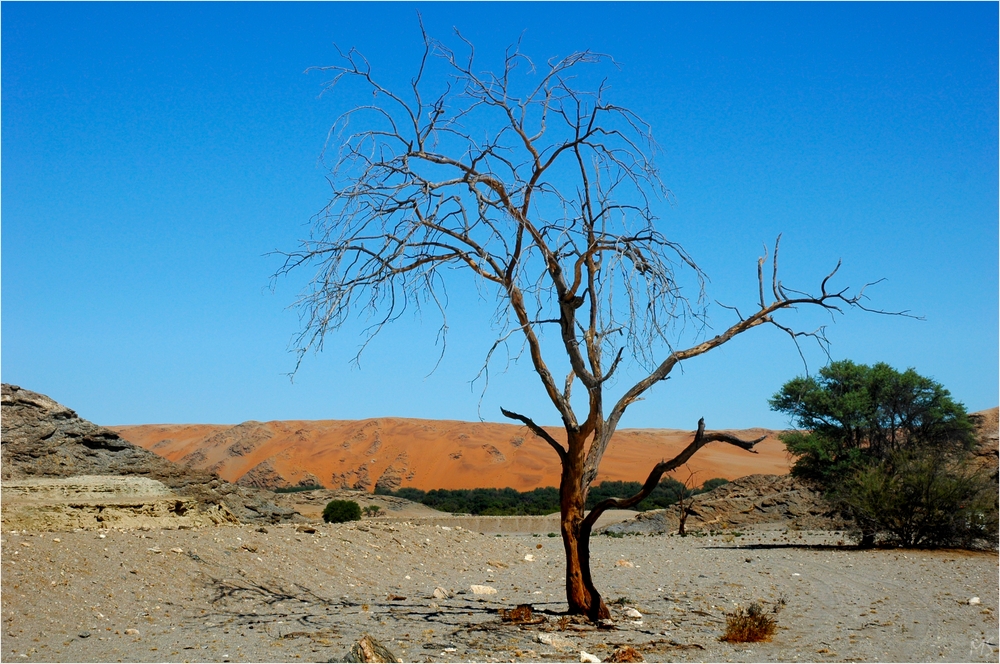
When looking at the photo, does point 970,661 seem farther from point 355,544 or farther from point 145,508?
point 145,508

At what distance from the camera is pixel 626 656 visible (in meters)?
7.21

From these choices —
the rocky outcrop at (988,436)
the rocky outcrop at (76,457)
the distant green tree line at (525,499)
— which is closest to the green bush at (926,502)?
the rocky outcrop at (988,436)

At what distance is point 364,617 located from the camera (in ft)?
30.9

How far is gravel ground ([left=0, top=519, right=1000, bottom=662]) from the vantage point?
25.9 feet

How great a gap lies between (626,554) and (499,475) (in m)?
48.1

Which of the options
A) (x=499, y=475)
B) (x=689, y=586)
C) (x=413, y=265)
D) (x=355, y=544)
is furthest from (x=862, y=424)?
(x=499, y=475)

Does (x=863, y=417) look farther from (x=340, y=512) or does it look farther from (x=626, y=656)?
(x=626, y=656)

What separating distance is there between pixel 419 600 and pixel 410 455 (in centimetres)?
6033

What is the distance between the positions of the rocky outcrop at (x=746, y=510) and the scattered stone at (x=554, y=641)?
64.9ft

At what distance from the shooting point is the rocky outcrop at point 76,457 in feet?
42.8

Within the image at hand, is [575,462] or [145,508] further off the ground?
[575,462]

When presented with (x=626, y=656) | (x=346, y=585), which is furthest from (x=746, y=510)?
(x=626, y=656)

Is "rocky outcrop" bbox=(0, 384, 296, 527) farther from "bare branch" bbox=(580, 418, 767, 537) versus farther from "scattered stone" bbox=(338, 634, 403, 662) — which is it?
"bare branch" bbox=(580, 418, 767, 537)

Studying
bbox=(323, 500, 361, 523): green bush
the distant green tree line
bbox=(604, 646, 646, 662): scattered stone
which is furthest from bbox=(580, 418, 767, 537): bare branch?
the distant green tree line
